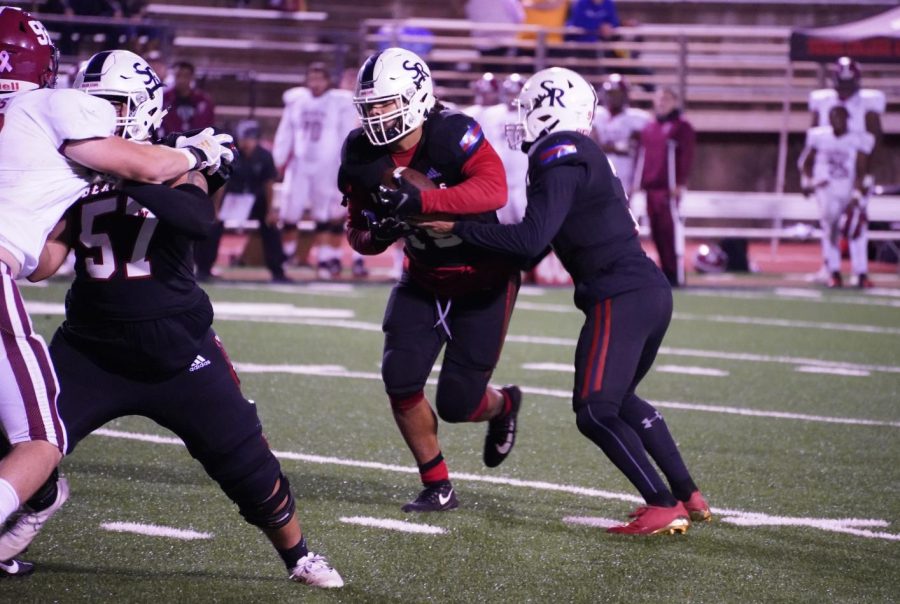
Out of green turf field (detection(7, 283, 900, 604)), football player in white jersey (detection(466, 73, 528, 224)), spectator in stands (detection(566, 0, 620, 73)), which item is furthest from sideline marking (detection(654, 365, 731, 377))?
spectator in stands (detection(566, 0, 620, 73))

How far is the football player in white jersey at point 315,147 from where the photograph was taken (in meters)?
13.4

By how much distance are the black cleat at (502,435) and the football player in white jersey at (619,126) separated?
8.27m

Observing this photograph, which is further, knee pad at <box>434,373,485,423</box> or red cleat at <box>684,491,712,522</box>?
knee pad at <box>434,373,485,423</box>

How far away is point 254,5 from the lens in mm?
17422

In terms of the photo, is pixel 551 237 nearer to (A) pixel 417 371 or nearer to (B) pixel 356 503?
(A) pixel 417 371

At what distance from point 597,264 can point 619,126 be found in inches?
359

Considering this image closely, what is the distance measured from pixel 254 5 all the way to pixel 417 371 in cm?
1336

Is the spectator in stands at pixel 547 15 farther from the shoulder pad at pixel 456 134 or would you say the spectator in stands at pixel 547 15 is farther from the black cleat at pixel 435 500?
the black cleat at pixel 435 500

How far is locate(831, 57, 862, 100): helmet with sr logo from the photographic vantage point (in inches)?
518

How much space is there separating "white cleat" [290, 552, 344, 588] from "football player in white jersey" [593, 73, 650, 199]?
985cm

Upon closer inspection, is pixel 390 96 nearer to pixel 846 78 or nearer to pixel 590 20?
pixel 846 78

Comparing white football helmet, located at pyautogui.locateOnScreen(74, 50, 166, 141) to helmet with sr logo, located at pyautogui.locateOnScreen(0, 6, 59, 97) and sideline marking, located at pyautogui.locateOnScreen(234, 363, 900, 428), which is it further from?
sideline marking, located at pyautogui.locateOnScreen(234, 363, 900, 428)

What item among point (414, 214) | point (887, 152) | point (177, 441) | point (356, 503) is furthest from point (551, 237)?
point (887, 152)

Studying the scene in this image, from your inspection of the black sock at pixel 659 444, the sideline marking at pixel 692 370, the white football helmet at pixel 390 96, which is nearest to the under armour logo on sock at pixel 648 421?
the black sock at pixel 659 444
